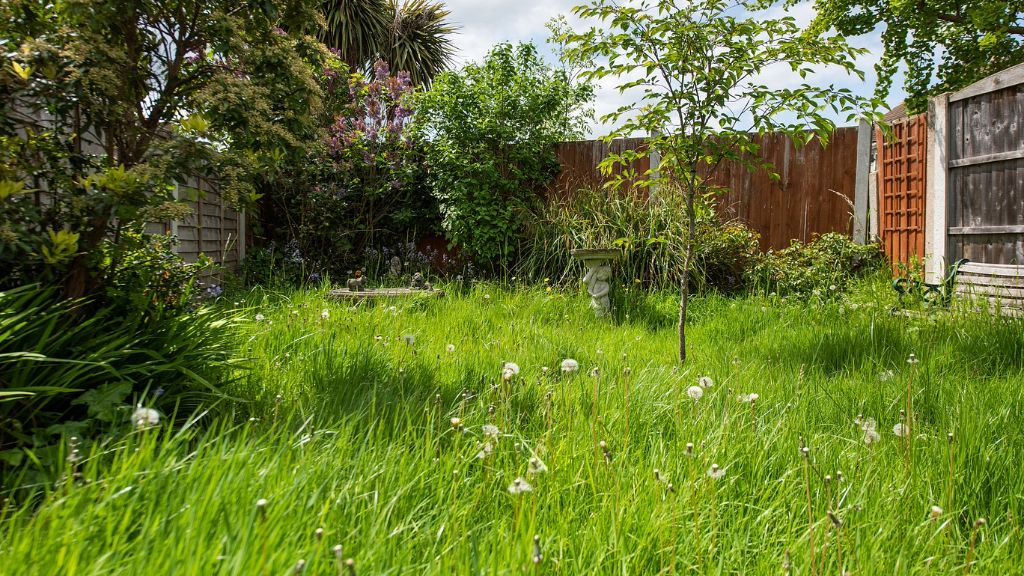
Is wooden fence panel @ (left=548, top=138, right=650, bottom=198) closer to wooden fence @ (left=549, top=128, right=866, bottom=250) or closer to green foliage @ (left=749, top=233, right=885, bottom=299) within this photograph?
wooden fence @ (left=549, top=128, right=866, bottom=250)

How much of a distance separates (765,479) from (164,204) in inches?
90.1

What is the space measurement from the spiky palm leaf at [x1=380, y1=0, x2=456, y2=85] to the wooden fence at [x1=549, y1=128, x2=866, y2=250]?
9671mm

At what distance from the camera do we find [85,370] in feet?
6.30

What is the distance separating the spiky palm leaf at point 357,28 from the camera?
14.1 meters

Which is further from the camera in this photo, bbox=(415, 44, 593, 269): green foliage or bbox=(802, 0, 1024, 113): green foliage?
bbox=(802, 0, 1024, 113): green foliage

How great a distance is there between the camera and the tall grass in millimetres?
1139

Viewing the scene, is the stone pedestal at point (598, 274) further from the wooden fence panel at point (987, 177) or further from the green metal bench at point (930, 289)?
the wooden fence panel at point (987, 177)

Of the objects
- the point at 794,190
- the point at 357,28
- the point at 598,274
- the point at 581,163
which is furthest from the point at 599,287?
the point at 357,28

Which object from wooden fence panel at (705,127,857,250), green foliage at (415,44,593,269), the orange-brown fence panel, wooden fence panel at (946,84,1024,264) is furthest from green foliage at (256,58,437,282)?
wooden fence panel at (946,84,1024,264)

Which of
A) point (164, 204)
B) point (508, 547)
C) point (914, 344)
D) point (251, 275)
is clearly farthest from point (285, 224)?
point (508, 547)

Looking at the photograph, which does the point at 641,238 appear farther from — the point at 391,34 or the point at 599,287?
the point at 391,34

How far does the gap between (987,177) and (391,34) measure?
44.6 ft

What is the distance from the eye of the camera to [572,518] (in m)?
1.44

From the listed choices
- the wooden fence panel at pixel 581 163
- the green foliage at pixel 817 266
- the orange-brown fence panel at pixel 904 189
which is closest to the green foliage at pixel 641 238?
the green foliage at pixel 817 266
